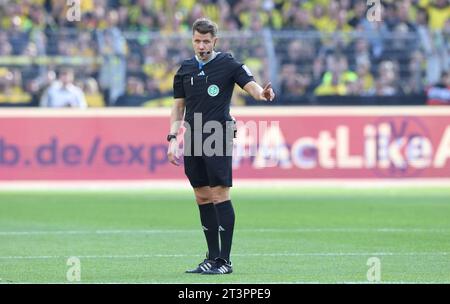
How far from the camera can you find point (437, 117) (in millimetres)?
24094

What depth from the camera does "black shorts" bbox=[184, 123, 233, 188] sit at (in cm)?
1130

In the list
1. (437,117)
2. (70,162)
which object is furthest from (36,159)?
(437,117)

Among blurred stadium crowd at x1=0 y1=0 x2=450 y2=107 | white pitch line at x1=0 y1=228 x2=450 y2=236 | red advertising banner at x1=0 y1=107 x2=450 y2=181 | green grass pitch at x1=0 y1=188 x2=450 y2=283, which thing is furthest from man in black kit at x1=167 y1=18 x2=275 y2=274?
blurred stadium crowd at x1=0 y1=0 x2=450 y2=107

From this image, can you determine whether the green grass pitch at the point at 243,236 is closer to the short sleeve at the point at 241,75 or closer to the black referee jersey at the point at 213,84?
the black referee jersey at the point at 213,84

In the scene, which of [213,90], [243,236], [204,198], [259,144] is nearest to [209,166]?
[204,198]

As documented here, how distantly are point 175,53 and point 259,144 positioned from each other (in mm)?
3778

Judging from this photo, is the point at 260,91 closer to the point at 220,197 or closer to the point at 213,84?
the point at 213,84

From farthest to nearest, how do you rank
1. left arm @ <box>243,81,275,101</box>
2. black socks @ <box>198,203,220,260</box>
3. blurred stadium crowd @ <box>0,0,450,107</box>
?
blurred stadium crowd @ <box>0,0,450,107</box> < black socks @ <box>198,203,220,260</box> < left arm @ <box>243,81,275,101</box>

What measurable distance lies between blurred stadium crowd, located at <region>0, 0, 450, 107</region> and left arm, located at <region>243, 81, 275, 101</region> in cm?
1329

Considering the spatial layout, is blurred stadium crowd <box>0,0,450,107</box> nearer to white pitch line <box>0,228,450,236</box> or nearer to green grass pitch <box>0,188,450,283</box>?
green grass pitch <box>0,188,450,283</box>

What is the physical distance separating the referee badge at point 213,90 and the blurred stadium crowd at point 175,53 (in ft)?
42.8
